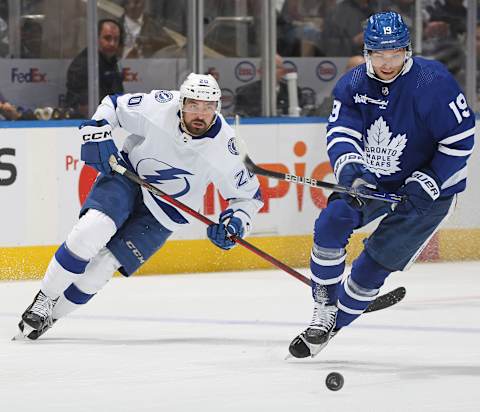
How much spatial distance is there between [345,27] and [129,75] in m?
1.40

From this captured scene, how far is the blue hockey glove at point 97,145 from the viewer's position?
17.5 feet

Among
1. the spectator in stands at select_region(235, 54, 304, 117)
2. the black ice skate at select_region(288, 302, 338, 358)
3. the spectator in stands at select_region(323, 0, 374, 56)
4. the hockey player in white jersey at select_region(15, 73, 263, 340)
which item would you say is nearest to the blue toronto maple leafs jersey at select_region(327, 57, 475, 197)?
the black ice skate at select_region(288, 302, 338, 358)

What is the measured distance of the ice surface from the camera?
4.14 m

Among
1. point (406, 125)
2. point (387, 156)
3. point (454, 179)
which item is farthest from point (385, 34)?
point (454, 179)

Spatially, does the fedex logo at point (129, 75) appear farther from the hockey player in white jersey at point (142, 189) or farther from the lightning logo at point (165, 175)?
the lightning logo at point (165, 175)

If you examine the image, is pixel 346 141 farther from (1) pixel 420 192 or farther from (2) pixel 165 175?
(2) pixel 165 175

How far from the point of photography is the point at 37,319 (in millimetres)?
5320

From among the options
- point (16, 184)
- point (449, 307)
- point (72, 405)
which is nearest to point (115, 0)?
point (16, 184)

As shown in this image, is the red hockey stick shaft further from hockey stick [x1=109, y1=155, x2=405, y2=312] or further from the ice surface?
the ice surface

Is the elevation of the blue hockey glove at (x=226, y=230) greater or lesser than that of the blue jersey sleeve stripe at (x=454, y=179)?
lesser

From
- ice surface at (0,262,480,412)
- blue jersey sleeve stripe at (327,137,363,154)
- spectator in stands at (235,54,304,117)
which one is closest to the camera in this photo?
ice surface at (0,262,480,412)

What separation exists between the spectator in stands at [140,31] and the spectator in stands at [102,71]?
57mm

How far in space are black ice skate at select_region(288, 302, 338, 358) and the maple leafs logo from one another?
1.61ft

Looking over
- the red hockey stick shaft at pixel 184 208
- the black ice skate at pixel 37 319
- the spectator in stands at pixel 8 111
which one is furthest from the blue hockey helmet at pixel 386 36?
the spectator in stands at pixel 8 111
